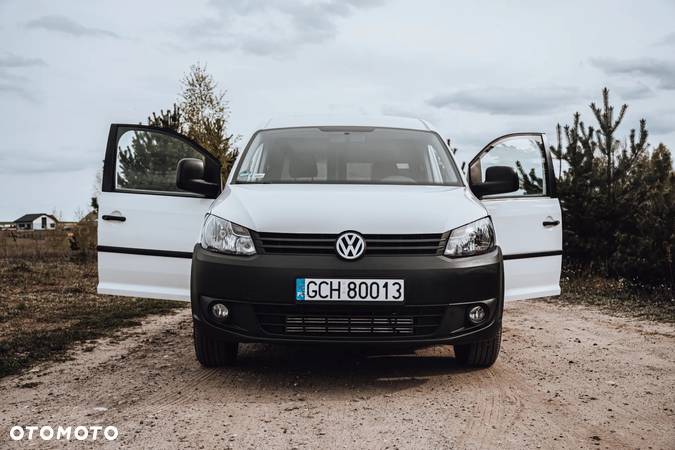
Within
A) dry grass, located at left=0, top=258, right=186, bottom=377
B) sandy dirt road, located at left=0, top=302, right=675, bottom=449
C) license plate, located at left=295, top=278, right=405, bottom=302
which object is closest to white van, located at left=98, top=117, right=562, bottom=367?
license plate, located at left=295, top=278, right=405, bottom=302

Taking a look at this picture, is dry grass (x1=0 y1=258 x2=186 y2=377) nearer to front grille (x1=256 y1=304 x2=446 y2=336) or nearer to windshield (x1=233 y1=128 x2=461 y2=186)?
front grille (x1=256 y1=304 x2=446 y2=336)

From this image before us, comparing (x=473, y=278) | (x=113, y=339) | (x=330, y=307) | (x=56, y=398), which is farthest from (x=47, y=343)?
(x=473, y=278)

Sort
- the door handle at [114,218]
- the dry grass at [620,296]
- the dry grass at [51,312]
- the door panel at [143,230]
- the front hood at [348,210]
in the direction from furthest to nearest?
the dry grass at [620,296]
the dry grass at [51,312]
the door handle at [114,218]
the door panel at [143,230]
the front hood at [348,210]

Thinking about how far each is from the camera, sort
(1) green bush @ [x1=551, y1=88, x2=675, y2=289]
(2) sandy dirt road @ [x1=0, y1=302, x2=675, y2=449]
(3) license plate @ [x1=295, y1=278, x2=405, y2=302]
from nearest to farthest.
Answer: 1. (2) sandy dirt road @ [x1=0, y1=302, x2=675, y2=449]
2. (3) license plate @ [x1=295, y1=278, x2=405, y2=302]
3. (1) green bush @ [x1=551, y1=88, x2=675, y2=289]

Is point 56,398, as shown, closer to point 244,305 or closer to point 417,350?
point 244,305

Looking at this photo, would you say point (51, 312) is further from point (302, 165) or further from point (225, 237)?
point (225, 237)

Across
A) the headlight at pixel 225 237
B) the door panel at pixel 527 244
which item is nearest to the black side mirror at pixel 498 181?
the door panel at pixel 527 244

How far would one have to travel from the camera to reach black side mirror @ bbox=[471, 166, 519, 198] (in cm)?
558

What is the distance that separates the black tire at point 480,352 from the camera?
516cm

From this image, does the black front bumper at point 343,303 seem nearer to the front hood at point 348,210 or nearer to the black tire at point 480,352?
the front hood at point 348,210

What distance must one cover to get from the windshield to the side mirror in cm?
23

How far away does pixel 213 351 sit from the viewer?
17.0ft

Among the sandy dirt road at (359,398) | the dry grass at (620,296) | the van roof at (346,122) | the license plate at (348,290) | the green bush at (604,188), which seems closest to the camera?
the sandy dirt road at (359,398)

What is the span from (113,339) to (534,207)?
4041 mm
